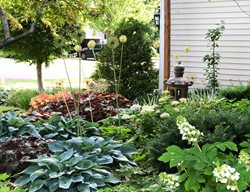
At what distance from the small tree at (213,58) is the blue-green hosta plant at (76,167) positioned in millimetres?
4591

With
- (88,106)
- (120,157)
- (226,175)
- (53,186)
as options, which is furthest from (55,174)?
(88,106)

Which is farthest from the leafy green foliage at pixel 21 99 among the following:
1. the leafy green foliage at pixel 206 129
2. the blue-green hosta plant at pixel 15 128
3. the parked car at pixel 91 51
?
the leafy green foliage at pixel 206 129

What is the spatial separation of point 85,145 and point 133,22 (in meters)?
5.47

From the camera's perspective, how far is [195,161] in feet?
7.08

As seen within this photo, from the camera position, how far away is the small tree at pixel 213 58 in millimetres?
7910

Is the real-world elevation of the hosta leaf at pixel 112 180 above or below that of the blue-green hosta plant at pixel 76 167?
below

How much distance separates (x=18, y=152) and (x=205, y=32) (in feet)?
18.1

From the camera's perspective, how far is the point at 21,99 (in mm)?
9062

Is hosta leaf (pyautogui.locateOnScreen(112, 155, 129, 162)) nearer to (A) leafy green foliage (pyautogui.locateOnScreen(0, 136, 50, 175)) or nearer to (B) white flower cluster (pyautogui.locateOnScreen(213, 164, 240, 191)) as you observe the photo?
(A) leafy green foliage (pyautogui.locateOnScreen(0, 136, 50, 175))

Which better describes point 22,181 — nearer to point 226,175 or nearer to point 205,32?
point 226,175

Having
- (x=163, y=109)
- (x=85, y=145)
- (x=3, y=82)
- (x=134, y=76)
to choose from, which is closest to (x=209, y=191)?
(x=85, y=145)

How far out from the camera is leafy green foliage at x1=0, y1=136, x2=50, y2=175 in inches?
145

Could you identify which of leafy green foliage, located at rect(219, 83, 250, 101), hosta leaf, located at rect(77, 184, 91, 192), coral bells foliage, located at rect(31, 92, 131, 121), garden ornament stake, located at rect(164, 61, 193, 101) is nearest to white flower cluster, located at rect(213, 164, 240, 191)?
hosta leaf, located at rect(77, 184, 91, 192)

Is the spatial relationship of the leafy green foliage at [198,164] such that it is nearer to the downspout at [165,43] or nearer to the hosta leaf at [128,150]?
the hosta leaf at [128,150]
